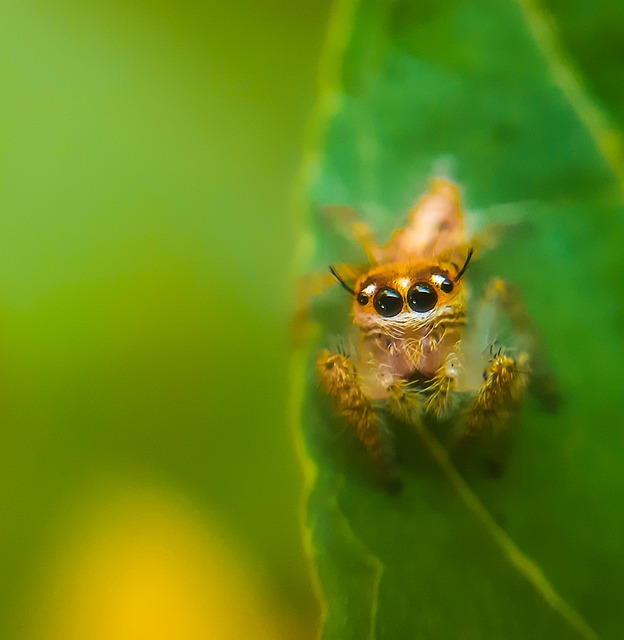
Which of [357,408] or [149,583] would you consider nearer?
[357,408]

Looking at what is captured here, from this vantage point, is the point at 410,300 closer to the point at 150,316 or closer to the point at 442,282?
the point at 442,282

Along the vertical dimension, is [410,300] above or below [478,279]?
below

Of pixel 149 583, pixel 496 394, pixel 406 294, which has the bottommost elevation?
pixel 149 583

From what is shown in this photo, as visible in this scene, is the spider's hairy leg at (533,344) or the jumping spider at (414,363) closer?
the jumping spider at (414,363)

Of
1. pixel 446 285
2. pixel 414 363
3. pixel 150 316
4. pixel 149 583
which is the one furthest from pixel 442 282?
pixel 149 583

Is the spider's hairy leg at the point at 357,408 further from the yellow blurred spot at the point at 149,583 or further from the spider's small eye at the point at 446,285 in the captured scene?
the yellow blurred spot at the point at 149,583

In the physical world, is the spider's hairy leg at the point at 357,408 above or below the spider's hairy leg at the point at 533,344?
below

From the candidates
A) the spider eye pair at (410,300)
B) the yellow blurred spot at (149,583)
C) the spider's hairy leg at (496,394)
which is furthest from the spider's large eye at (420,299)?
the yellow blurred spot at (149,583)

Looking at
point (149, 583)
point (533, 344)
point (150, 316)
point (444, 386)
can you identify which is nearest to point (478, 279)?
point (533, 344)
